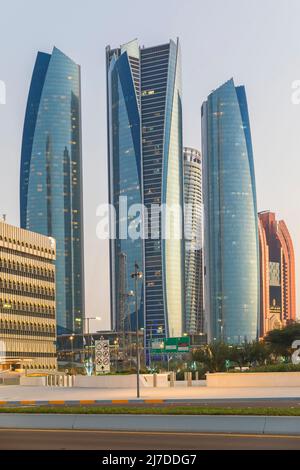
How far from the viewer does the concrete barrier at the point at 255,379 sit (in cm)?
6145

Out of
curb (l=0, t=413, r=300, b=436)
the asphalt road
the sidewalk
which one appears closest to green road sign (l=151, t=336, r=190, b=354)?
the sidewalk

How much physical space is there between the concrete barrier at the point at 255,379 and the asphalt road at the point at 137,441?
118 ft

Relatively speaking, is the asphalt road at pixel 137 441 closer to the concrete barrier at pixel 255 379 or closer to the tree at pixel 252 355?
the concrete barrier at pixel 255 379

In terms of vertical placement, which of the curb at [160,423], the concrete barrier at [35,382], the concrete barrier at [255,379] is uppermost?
the curb at [160,423]

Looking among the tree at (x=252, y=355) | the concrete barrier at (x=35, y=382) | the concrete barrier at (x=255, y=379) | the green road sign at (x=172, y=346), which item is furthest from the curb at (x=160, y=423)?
the tree at (x=252, y=355)

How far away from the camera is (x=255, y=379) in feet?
206

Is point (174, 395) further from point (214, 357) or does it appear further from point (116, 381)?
point (214, 357)

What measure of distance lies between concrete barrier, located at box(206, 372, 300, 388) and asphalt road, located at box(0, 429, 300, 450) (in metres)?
35.9

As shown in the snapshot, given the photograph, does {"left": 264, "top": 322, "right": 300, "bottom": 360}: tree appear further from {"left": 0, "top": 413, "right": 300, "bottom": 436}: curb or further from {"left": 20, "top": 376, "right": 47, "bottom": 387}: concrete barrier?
{"left": 0, "top": 413, "right": 300, "bottom": 436}: curb

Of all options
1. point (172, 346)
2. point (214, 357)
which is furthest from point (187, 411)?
point (214, 357)

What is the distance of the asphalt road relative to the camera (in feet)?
75.0
